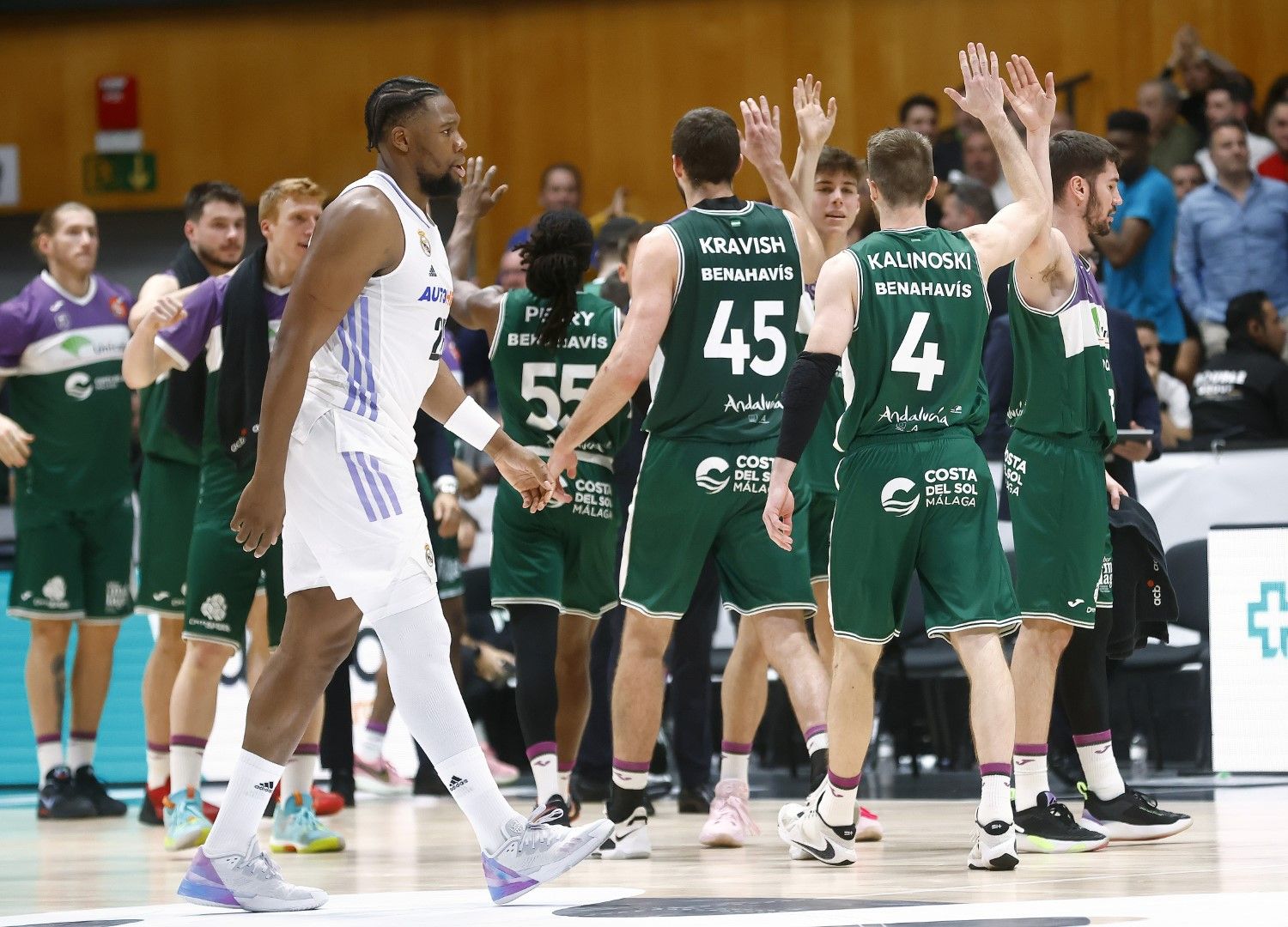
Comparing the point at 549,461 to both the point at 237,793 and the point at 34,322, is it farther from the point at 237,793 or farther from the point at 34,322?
the point at 34,322

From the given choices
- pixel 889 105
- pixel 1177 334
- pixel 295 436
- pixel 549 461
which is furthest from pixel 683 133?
pixel 889 105

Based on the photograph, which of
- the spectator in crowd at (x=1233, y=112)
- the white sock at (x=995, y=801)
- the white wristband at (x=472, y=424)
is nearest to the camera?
the white wristband at (x=472, y=424)

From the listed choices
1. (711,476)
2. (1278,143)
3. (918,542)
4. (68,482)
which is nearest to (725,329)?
(711,476)

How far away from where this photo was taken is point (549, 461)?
6.07m

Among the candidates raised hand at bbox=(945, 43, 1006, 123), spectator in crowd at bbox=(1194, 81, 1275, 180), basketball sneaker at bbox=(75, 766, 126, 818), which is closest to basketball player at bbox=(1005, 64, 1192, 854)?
raised hand at bbox=(945, 43, 1006, 123)

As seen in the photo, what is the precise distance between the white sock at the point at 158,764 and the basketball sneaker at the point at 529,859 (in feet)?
10.7

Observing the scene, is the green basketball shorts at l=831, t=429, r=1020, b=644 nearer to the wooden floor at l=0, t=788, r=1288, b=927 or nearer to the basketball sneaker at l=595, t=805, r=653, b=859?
the wooden floor at l=0, t=788, r=1288, b=927

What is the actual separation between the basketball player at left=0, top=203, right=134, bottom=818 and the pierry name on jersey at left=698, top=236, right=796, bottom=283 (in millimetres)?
3984

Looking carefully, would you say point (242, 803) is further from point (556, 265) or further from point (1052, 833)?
point (1052, 833)

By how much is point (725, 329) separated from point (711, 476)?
497mm

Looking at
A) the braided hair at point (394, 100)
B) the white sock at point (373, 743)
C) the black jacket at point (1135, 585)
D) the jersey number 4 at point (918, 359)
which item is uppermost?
the braided hair at point (394, 100)

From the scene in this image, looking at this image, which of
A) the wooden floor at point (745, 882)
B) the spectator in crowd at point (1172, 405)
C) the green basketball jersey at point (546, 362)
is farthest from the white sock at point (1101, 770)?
the spectator in crowd at point (1172, 405)

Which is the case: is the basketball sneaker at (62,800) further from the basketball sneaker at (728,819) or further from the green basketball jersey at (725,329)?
the green basketball jersey at (725,329)

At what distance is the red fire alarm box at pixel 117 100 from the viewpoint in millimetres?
14719
